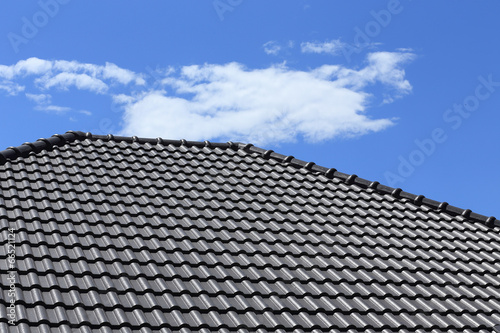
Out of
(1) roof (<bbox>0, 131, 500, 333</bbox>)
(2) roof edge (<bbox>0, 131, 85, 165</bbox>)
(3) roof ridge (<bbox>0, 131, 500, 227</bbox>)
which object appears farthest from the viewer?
(3) roof ridge (<bbox>0, 131, 500, 227</bbox>)

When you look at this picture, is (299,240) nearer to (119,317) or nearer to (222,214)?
(222,214)

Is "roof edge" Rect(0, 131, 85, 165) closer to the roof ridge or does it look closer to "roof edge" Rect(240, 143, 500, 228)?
the roof ridge

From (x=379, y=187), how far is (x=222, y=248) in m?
4.87

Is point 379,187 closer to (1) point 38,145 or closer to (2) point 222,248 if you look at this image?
(2) point 222,248

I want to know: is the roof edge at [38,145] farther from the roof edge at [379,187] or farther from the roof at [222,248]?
the roof edge at [379,187]

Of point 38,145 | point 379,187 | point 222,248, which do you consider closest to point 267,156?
point 379,187

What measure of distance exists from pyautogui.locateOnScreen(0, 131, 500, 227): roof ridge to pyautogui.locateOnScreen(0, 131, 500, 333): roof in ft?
0.11

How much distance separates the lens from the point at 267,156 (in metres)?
13.4

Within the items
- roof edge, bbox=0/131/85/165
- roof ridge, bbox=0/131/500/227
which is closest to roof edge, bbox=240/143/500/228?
roof ridge, bbox=0/131/500/227

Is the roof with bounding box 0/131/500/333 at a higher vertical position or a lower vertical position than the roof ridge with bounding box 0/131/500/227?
lower

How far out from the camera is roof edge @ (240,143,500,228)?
12.1 meters

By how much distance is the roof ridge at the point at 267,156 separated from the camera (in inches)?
456

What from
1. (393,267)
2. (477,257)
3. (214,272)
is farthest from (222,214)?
(477,257)

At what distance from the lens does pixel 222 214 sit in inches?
389
